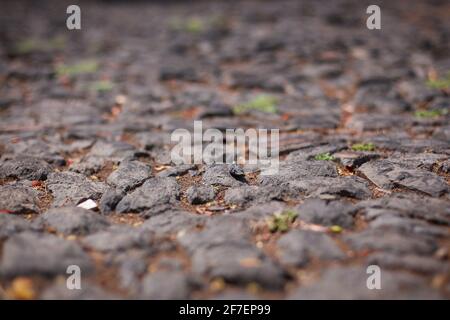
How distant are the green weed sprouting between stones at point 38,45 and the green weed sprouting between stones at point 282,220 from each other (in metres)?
6.61

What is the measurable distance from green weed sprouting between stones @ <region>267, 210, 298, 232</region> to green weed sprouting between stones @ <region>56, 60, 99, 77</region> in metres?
4.95

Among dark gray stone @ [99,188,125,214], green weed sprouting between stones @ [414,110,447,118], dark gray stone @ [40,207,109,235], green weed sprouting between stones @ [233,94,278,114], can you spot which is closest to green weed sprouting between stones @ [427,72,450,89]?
green weed sprouting between stones @ [414,110,447,118]

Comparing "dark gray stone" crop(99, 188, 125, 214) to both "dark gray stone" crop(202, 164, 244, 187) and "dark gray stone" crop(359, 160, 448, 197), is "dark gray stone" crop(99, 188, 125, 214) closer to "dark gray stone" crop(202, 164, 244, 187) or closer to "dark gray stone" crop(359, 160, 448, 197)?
"dark gray stone" crop(202, 164, 244, 187)

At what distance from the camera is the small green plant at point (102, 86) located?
19.6 ft

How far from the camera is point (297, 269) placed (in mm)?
2271

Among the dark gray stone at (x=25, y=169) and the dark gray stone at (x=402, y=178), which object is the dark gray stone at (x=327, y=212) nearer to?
the dark gray stone at (x=402, y=178)

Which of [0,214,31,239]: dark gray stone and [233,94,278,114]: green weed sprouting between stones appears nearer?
[0,214,31,239]: dark gray stone

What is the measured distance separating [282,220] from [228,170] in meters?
0.93

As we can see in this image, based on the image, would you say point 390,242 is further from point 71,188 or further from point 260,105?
point 260,105

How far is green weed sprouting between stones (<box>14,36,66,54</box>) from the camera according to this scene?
7.76m

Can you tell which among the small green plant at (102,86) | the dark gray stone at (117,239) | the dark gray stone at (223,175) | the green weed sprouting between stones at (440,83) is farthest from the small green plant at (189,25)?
the dark gray stone at (117,239)
